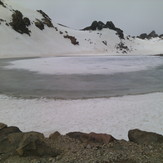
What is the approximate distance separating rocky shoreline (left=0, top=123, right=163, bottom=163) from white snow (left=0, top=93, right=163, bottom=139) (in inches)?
57.8

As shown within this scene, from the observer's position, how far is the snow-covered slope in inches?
1437

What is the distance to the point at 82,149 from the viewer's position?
3.67 metres

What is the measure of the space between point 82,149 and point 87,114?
3092mm

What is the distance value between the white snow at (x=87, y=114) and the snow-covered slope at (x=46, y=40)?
2566 cm

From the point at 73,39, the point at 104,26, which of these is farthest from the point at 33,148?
the point at 104,26

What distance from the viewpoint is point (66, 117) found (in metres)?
6.56

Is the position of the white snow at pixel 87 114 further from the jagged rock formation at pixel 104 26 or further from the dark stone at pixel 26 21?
the jagged rock formation at pixel 104 26

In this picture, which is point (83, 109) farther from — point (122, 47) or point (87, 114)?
point (122, 47)

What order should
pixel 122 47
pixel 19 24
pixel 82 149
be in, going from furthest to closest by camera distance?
pixel 122 47 < pixel 19 24 < pixel 82 149

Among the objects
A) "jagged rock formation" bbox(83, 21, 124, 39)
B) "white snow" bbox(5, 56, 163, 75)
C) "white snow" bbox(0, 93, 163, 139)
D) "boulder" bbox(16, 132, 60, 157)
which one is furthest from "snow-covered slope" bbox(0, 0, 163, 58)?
"boulder" bbox(16, 132, 60, 157)

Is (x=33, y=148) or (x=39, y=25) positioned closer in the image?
(x=33, y=148)

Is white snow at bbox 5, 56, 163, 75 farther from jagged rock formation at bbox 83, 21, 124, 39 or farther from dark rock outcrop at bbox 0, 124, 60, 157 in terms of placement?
jagged rock formation at bbox 83, 21, 124, 39

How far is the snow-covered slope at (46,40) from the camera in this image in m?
36.5

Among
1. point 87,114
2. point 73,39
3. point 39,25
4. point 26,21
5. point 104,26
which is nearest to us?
point 87,114
